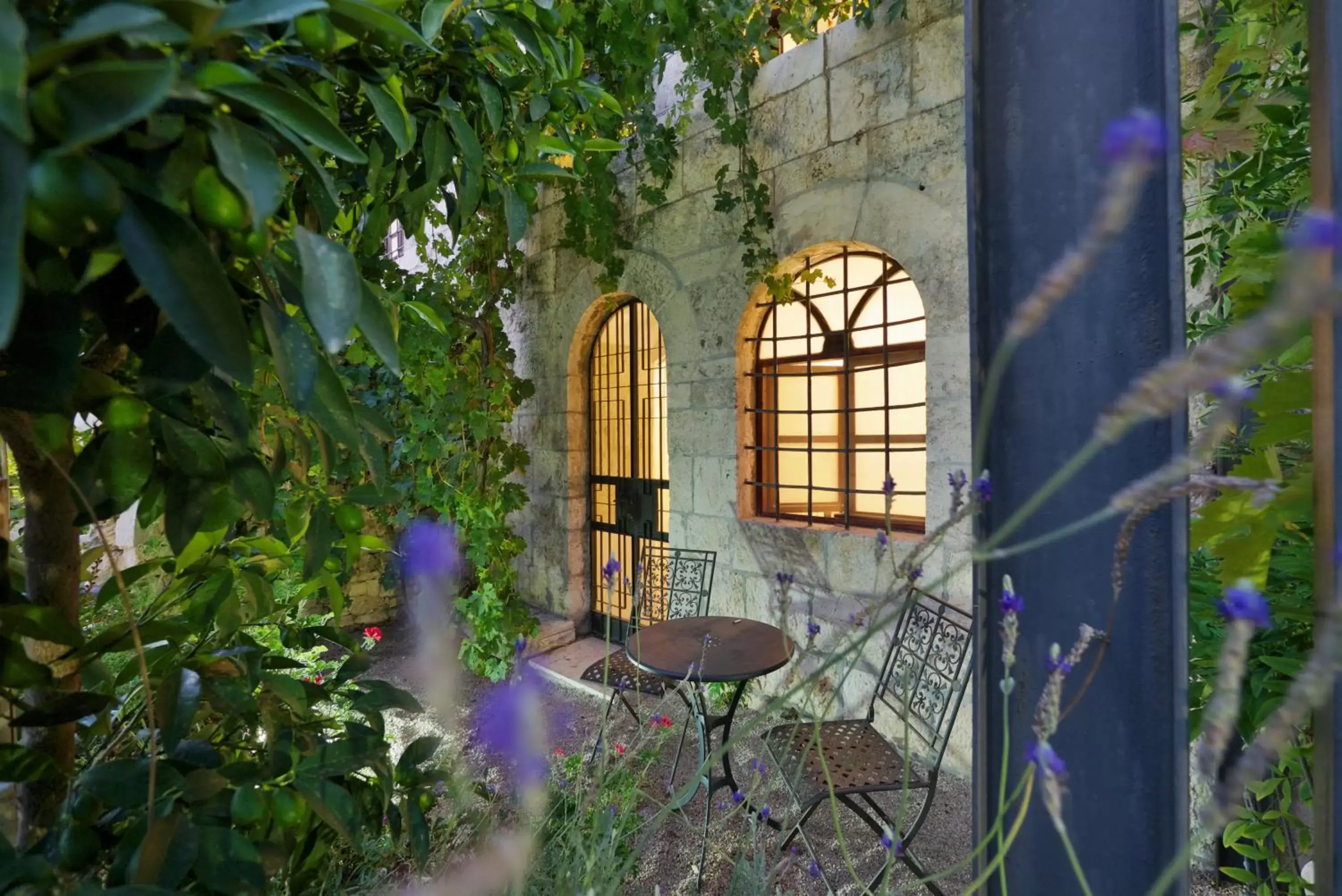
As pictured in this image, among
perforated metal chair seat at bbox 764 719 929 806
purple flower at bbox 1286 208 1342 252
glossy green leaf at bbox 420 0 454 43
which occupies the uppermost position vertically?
glossy green leaf at bbox 420 0 454 43

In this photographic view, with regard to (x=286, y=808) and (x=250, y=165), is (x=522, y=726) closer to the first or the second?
(x=286, y=808)

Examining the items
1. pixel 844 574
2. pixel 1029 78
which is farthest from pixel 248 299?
pixel 844 574

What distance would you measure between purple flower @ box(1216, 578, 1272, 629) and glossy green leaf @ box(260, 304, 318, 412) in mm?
489

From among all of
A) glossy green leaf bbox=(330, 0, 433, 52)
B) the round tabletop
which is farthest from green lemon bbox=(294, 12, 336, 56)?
the round tabletop

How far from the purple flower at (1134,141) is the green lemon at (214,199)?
1.46 feet

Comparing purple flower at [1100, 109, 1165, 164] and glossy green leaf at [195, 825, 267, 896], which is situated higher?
purple flower at [1100, 109, 1165, 164]

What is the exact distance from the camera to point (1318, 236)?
27 cm

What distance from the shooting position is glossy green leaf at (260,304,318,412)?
39 centimetres

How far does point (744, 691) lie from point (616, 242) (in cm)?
264

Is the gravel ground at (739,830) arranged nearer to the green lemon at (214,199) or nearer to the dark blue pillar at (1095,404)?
the dark blue pillar at (1095,404)

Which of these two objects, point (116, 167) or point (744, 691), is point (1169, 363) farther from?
point (744, 691)

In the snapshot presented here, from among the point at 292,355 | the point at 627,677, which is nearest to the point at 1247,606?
the point at 292,355

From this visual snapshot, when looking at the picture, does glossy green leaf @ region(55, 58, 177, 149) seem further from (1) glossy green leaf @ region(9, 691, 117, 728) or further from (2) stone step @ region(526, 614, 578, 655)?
(2) stone step @ region(526, 614, 578, 655)

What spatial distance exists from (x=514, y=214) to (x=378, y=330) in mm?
437
